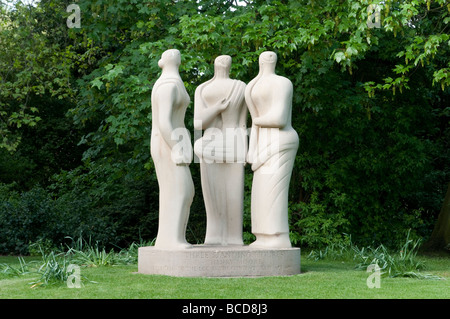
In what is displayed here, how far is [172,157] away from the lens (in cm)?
891

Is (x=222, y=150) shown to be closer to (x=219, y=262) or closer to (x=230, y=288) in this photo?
(x=219, y=262)

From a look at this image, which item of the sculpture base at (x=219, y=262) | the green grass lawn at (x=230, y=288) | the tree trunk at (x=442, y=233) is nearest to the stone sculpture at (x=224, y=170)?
the sculpture base at (x=219, y=262)

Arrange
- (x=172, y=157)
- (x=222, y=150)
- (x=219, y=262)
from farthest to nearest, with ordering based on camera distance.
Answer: (x=222, y=150) < (x=172, y=157) < (x=219, y=262)

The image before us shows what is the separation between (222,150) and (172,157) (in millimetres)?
869

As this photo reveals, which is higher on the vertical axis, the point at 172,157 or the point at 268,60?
the point at 268,60

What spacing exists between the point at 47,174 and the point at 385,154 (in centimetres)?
1211

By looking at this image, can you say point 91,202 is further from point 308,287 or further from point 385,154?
point 308,287

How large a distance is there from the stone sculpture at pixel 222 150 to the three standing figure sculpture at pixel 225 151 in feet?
0.05

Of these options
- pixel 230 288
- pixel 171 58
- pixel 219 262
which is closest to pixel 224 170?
pixel 219 262

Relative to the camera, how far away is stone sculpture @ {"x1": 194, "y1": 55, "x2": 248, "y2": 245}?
944 cm

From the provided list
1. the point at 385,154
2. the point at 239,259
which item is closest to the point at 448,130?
the point at 385,154

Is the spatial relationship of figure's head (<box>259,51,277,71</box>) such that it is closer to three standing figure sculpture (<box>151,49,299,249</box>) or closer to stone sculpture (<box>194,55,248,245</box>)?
three standing figure sculpture (<box>151,49,299,249</box>)

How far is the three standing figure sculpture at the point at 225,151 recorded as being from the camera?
8930 mm

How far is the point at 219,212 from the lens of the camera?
9.62m
